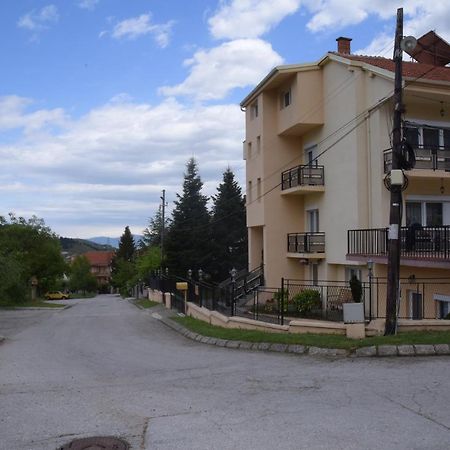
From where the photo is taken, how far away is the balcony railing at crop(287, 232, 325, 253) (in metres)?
25.6

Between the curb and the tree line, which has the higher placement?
the tree line

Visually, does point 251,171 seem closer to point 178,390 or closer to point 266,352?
point 266,352

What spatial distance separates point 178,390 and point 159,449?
2949mm

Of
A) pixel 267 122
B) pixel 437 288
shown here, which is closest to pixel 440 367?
pixel 437 288

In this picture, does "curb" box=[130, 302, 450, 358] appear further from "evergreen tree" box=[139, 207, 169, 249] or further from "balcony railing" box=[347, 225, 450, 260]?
"evergreen tree" box=[139, 207, 169, 249]

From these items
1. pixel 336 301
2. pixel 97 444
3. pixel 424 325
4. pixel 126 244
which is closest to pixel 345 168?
pixel 336 301

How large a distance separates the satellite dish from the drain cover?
10493 mm

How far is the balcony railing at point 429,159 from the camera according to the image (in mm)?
20578

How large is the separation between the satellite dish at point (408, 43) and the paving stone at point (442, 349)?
662cm

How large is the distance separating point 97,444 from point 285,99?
77.8ft

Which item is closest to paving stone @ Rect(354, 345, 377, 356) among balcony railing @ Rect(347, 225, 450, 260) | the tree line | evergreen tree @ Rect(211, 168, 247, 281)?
balcony railing @ Rect(347, 225, 450, 260)

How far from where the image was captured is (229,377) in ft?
31.9

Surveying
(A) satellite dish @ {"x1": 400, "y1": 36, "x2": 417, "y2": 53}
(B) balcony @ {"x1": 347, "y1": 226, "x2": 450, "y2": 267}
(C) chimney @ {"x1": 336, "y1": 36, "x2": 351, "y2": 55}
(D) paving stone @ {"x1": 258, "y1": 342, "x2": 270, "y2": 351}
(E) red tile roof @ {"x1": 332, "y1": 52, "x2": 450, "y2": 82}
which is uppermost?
(C) chimney @ {"x1": 336, "y1": 36, "x2": 351, "y2": 55}

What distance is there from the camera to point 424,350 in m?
10.8
